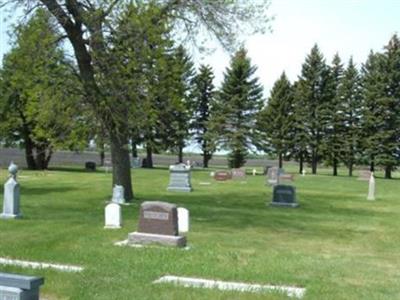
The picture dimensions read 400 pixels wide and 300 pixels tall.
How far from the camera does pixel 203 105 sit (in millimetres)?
64688

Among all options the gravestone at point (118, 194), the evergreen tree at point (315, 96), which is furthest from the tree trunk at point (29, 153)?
the gravestone at point (118, 194)

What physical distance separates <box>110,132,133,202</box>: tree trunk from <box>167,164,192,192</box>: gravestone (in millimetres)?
6688

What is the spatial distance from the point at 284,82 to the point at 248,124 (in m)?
5.82

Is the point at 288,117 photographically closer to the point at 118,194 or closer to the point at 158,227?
the point at 118,194

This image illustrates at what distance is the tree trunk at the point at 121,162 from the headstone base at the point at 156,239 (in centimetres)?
907

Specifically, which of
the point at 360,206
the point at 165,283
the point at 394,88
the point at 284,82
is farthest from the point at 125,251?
the point at 284,82

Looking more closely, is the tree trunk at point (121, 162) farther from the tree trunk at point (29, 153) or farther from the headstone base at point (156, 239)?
the tree trunk at point (29, 153)

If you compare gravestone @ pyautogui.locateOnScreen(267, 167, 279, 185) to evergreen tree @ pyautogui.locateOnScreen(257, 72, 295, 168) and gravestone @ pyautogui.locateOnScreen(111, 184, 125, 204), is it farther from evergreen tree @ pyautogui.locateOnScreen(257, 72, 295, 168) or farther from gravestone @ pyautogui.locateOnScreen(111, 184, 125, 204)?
evergreen tree @ pyautogui.locateOnScreen(257, 72, 295, 168)

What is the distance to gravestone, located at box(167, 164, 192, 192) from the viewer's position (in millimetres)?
27156

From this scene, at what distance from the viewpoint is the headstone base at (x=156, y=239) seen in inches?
432

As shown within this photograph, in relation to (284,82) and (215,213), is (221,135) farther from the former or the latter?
(215,213)

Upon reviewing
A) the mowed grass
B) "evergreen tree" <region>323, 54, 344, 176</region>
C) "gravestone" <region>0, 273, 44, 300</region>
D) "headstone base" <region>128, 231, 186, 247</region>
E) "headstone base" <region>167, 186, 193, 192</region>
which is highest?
"evergreen tree" <region>323, 54, 344, 176</region>

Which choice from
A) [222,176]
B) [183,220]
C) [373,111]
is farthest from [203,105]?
[183,220]

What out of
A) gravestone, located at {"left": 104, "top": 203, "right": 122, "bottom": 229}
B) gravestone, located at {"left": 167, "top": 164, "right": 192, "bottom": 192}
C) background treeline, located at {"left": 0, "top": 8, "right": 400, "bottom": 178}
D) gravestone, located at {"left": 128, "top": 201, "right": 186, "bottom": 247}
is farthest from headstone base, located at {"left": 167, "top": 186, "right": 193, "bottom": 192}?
gravestone, located at {"left": 128, "top": 201, "right": 186, "bottom": 247}
